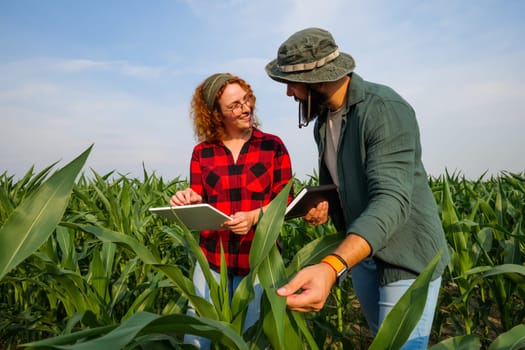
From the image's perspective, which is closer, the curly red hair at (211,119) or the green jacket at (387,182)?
the green jacket at (387,182)

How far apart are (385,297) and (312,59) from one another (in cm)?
70

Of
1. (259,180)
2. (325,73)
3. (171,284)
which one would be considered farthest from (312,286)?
(171,284)

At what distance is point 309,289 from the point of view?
870 mm

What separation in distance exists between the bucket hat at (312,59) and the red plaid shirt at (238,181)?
52 centimetres

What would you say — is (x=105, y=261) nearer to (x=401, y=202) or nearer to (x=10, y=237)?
(x=10, y=237)

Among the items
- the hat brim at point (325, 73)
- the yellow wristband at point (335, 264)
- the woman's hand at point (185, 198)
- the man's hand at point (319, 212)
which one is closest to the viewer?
the yellow wristband at point (335, 264)

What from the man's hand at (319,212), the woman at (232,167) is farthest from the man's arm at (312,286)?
the woman at (232,167)

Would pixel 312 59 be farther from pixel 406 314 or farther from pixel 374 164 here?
pixel 406 314

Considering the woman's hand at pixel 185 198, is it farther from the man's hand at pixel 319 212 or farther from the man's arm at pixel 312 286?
the man's arm at pixel 312 286

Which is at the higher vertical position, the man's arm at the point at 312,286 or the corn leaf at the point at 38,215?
the corn leaf at the point at 38,215

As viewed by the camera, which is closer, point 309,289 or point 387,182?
point 309,289

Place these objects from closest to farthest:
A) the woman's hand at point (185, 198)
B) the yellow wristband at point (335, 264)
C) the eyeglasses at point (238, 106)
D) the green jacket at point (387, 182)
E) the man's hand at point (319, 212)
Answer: the yellow wristband at point (335, 264), the green jacket at point (387, 182), the man's hand at point (319, 212), the woman's hand at point (185, 198), the eyeglasses at point (238, 106)

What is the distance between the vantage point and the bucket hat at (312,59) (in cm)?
121

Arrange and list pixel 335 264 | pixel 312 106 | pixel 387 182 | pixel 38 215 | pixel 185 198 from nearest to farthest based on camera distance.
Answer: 1. pixel 38 215
2. pixel 335 264
3. pixel 387 182
4. pixel 312 106
5. pixel 185 198
